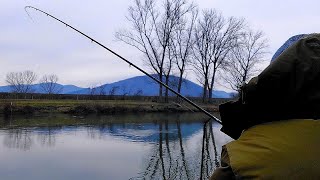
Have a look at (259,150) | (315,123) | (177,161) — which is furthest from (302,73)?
(177,161)

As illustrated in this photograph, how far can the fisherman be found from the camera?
112cm

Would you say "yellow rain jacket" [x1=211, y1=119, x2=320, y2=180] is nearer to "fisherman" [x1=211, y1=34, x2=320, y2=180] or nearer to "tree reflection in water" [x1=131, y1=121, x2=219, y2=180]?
"fisherman" [x1=211, y1=34, x2=320, y2=180]

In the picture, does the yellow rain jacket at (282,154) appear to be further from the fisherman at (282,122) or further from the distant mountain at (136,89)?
the distant mountain at (136,89)

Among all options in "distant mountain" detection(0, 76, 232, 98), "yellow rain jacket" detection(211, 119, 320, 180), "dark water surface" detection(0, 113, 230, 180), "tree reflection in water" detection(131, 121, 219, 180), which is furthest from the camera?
"distant mountain" detection(0, 76, 232, 98)

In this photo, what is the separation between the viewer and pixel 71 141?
15484mm

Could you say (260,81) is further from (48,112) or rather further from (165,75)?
(165,75)

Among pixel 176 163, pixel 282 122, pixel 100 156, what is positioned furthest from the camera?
pixel 100 156

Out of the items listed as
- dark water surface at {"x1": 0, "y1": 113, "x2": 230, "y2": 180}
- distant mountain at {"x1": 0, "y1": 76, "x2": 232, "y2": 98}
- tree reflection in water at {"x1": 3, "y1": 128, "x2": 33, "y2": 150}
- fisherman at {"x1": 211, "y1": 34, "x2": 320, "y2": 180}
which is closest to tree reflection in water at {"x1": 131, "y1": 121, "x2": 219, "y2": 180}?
dark water surface at {"x1": 0, "y1": 113, "x2": 230, "y2": 180}

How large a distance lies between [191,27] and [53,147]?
34.6 metres

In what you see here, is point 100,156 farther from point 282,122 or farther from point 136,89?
point 136,89


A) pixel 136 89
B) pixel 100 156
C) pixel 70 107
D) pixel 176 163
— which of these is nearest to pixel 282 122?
pixel 176 163

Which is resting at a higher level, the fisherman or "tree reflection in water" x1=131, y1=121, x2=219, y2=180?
the fisherman

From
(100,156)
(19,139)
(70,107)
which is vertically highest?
(70,107)

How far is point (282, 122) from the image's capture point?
4.06 feet
